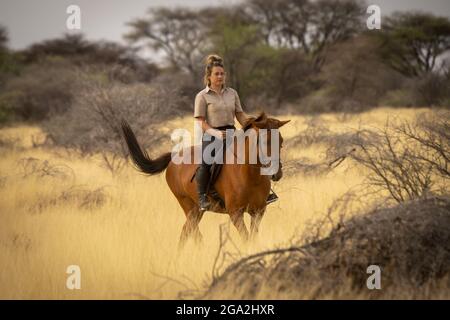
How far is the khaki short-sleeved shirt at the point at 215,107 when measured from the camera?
5.79 meters

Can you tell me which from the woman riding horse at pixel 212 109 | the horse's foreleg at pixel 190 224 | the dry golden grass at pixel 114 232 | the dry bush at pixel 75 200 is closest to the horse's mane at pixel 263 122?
the woman riding horse at pixel 212 109

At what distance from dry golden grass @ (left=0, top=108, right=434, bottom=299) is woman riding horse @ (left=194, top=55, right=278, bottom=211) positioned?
0.64 meters

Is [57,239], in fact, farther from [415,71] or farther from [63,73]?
[415,71]

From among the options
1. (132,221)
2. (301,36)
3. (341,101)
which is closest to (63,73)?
(341,101)

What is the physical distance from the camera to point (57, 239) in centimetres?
629

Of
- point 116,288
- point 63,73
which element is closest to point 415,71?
point 63,73

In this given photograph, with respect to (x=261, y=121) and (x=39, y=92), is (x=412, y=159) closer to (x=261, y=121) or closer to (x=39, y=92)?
(x=261, y=121)

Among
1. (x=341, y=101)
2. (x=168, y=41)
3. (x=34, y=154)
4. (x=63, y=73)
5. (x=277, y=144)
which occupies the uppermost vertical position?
(x=168, y=41)

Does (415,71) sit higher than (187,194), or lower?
higher

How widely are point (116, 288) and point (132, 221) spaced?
8.38 feet

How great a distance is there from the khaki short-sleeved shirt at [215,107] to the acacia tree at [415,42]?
32.4 meters

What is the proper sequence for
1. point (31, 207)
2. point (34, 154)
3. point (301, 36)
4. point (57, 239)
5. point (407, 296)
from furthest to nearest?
point (301, 36)
point (34, 154)
point (31, 207)
point (57, 239)
point (407, 296)

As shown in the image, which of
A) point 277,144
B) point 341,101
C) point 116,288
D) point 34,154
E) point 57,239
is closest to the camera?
point 116,288

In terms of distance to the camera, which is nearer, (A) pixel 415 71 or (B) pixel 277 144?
(B) pixel 277 144
